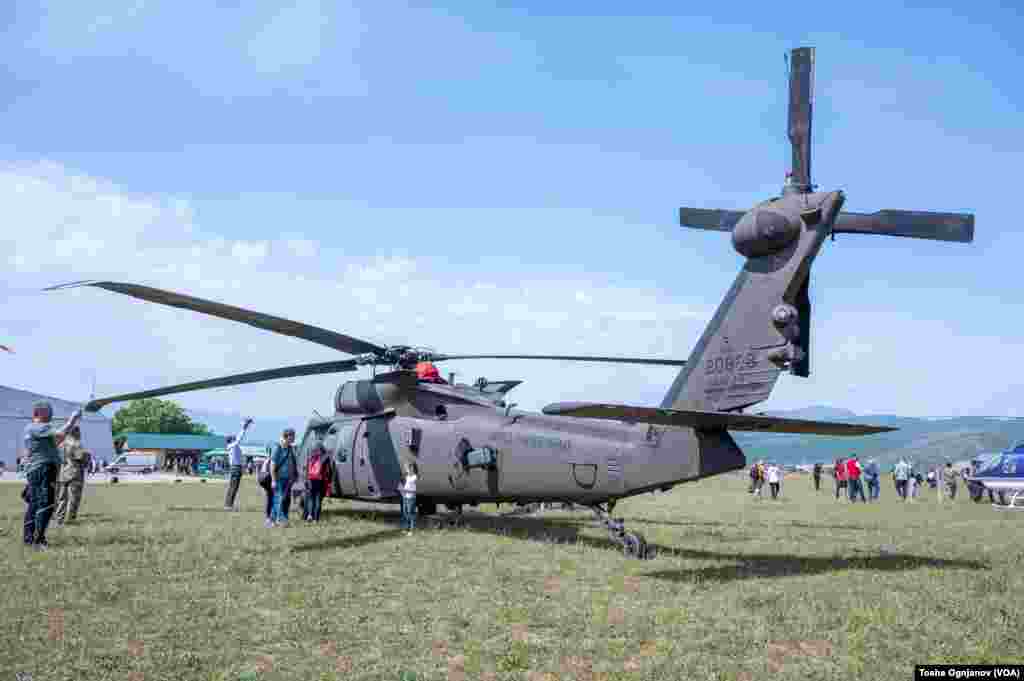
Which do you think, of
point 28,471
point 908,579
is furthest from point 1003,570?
point 28,471

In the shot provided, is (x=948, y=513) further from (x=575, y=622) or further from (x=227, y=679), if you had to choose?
(x=227, y=679)

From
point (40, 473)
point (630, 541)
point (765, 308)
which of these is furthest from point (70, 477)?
point (765, 308)

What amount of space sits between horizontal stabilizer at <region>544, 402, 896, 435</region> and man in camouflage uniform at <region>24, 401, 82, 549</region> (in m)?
8.42

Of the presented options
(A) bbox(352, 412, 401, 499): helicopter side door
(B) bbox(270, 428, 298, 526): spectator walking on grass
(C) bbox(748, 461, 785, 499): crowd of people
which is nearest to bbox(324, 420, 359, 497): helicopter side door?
(A) bbox(352, 412, 401, 499): helicopter side door

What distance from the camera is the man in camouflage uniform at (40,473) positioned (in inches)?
469

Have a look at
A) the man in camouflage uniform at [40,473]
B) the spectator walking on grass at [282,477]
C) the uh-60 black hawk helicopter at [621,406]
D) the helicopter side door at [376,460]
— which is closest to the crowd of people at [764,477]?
the uh-60 black hawk helicopter at [621,406]

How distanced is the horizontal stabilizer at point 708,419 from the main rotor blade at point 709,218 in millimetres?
3220

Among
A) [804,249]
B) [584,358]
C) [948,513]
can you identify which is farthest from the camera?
[948,513]

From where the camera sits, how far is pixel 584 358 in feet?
50.1

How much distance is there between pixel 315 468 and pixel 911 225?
42.1 ft

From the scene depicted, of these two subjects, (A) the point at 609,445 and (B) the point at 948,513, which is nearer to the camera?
(A) the point at 609,445

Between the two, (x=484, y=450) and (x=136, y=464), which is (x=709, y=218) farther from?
(x=136, y=464)

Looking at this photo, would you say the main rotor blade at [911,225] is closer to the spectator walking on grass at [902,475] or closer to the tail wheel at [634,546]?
the tail wheel at [634,546]

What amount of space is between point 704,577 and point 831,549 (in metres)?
4.49
